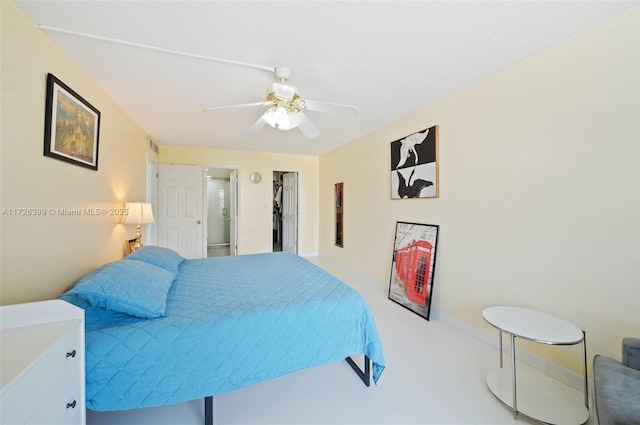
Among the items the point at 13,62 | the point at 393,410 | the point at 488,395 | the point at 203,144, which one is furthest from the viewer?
the point at 203,144

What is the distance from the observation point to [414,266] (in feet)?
10.2

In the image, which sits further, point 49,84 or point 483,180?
point 483,180

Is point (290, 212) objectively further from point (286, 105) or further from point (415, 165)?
point (286, 105)

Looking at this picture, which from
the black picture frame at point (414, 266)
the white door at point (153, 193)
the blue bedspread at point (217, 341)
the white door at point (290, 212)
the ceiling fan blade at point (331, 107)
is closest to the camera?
the blue bedspread at point (217, 341)

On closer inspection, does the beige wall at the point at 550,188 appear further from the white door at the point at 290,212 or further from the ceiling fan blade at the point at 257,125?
the white door at the point at 290,212

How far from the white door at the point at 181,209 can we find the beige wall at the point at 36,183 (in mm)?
2488

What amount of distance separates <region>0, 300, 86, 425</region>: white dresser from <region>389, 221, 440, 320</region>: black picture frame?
2.86 metres

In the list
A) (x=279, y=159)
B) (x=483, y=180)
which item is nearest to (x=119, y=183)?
(x=279, y=159)

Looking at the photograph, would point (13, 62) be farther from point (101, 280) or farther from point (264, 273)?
point (264, 273)

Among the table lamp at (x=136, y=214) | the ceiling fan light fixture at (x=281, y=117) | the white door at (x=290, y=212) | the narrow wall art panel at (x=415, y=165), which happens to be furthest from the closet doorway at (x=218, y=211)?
the ceiling fan light fixture at (x=281, y=117)

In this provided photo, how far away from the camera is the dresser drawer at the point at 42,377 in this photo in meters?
0.78

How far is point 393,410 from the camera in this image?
1.61 meters

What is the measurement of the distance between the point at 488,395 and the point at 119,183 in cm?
401

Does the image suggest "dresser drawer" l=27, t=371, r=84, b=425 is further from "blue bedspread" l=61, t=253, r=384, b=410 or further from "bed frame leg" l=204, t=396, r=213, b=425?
"bed frame leg" l=204, t=396, r=213, b=425
